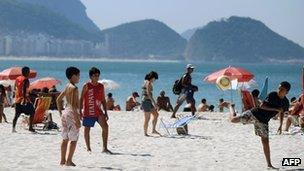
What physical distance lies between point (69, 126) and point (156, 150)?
2553mm

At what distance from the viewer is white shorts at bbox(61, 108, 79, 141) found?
789 centimetres

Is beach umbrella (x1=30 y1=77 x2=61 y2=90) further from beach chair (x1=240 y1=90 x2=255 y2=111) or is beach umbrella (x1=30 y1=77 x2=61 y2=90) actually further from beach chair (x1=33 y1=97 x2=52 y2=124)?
beach chair (x1=240 y1=90 x2=255 y2=111)

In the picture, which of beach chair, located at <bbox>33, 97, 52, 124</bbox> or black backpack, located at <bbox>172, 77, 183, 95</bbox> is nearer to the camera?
beach chair, located at <bbox>33, 97, 52, 124</bbox>

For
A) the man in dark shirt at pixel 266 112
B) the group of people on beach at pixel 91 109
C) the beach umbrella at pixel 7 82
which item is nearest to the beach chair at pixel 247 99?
the group of people on beach at pixel 91 109

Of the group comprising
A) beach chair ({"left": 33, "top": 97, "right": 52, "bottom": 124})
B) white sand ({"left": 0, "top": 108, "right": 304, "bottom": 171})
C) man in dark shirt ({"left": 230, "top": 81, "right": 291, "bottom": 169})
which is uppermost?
man in dark shirt ({"left": 230, "top": 81, "right": 291, "bottom": 169})

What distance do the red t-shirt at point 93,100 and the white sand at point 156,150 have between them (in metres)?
0.69

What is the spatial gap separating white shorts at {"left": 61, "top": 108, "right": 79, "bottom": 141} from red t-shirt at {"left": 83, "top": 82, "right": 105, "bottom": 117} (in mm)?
1315

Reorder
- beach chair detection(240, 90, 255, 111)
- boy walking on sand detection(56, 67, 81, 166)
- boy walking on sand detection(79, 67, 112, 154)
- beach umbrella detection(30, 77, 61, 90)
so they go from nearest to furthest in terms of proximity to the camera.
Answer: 1. boy walking on sand detection(56, 67, 81, 166)
2. boy walking on sand detection(79, 67, 112, 154)
3. beach chair detection(240, 90, 255, 111)
4. beach umbrella detection(30, 77, 61, 90)

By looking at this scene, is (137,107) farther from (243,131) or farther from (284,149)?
(284,149)

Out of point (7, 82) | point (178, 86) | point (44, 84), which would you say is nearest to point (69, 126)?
point (178, 86)

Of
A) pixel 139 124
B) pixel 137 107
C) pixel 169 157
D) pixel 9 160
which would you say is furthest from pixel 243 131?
pixel 137 107

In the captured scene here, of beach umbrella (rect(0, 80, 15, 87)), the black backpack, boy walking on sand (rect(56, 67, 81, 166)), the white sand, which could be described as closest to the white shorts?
boy walking on sand (rect(56, 67, 81, 166))

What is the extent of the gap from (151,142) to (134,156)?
176 cm

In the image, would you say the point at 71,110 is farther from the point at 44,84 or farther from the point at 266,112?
the point at 44,84
